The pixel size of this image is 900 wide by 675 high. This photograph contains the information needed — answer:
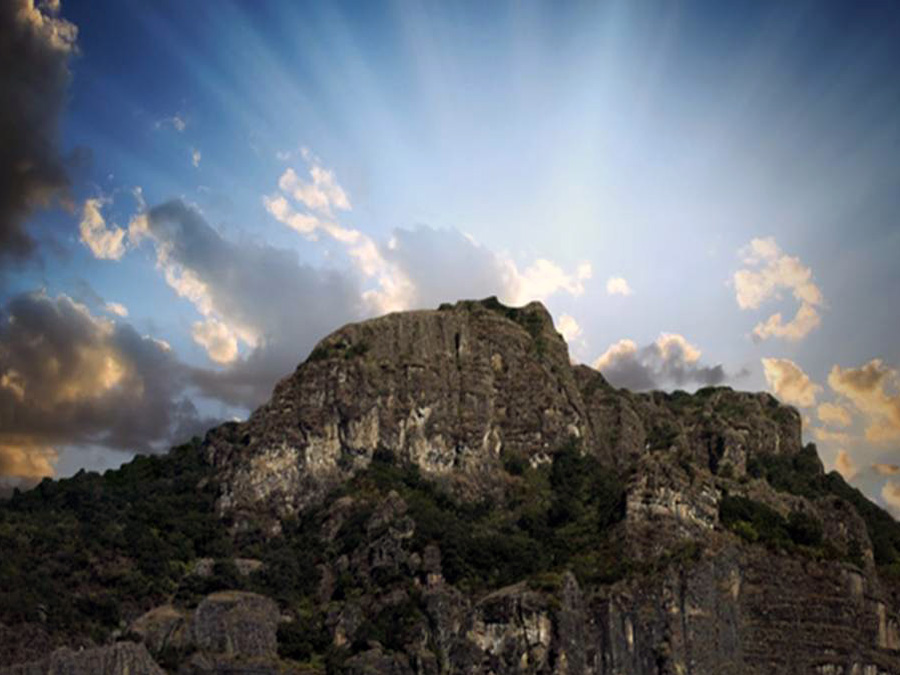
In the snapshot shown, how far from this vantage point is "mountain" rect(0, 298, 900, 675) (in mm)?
108812

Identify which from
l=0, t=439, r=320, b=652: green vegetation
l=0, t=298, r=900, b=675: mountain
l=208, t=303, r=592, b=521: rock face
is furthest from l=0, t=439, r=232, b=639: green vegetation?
l=208, t=303, r=592, b=521: rock face

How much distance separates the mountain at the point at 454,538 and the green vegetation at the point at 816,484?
0.46 metres

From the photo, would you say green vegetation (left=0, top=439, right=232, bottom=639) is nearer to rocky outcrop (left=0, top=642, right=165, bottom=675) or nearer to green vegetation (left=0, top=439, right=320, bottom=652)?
green vegetation (left=0, top=439, right=320, bottom=652)

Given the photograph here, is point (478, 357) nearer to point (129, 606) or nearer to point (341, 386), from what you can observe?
point (341, 386)

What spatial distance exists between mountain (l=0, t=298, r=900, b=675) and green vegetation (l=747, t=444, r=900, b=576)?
465 millimetres

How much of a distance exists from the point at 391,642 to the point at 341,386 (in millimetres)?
41156

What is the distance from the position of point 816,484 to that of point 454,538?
202ft

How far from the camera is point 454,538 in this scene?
128 metres

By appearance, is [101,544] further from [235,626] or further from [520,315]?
[520,315]

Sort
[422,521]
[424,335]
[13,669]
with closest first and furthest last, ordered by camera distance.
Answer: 1. [13,669]
2. [422,521]
3. [424,335]

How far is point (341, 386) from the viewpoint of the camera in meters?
148

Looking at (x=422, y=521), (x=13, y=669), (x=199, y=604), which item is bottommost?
(x=13, y=669)

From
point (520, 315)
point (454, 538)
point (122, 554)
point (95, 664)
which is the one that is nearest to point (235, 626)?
point (95, 664)

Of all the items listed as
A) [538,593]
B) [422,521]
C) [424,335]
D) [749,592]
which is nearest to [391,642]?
[538,593]
